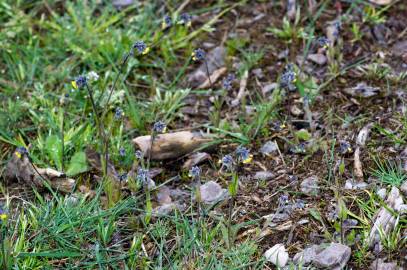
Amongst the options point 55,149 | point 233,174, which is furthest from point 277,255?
point 55,149

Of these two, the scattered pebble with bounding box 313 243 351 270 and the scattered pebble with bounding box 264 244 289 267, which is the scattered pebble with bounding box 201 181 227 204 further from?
the scattered pebble with bounding box 313 243 351 270

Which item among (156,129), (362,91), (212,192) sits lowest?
(212,192)

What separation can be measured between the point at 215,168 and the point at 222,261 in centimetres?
71

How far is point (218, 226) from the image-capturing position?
291 centimetres

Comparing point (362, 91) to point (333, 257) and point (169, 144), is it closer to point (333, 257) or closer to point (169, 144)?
point (169, 144)

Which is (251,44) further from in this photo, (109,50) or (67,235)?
(67,235)

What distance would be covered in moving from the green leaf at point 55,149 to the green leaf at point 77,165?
5cm

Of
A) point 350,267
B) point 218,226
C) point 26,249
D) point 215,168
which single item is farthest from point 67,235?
point 350,267

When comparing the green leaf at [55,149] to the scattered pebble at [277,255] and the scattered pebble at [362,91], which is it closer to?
the scattered pebble at [277,255]

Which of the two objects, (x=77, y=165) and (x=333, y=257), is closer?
(x=333, y=257)

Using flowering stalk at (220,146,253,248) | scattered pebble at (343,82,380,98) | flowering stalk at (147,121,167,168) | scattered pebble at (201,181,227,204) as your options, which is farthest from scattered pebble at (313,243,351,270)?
scattered pebble at (343,82,380,98)

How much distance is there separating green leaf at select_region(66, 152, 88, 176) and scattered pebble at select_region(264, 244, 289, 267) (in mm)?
1044

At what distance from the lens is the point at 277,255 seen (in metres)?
2.78

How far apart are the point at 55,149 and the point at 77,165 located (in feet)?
0.51
